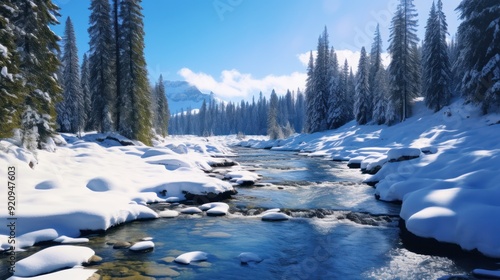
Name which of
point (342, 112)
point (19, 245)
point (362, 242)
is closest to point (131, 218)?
point (19, 245)

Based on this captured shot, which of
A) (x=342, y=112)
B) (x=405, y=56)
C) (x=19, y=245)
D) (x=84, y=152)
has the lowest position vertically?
(x=19, y=245)

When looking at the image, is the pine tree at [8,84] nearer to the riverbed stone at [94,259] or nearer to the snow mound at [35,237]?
the snow mound at [35,237]

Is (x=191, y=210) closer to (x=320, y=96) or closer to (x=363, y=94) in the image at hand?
(x=363, y=94)

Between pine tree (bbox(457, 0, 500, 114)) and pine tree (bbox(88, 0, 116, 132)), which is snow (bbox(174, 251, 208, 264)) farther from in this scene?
pine tree (bbox(457, 0, 500, 114))

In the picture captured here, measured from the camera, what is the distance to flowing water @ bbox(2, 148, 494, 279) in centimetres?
739

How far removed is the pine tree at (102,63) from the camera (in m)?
30.1

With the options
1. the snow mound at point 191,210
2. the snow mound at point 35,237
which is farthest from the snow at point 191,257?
the snow mound at point 191,210

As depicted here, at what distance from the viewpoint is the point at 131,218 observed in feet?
37.0

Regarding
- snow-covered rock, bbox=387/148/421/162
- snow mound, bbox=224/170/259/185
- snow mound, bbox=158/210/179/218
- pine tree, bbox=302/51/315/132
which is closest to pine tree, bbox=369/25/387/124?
pine tree, bbox=302/51/315/132

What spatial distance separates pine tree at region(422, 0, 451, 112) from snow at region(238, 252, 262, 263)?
40906 mm

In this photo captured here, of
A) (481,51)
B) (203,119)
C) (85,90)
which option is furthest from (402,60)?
(203,119)

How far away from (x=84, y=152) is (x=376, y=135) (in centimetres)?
3549

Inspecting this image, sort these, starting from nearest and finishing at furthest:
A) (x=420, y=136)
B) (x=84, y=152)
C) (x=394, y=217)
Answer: (x=394, y=217), (x=84, y=152), (x=420, y=136)

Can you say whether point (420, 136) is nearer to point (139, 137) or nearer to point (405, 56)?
point (405, 56)
